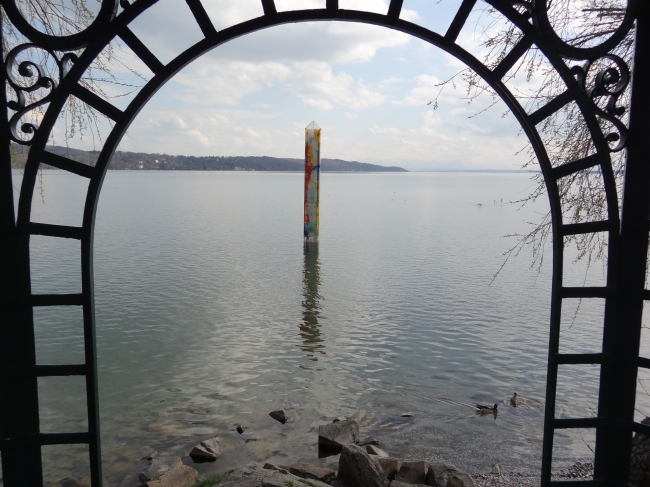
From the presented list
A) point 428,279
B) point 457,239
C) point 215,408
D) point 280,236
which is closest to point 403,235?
point 457,239

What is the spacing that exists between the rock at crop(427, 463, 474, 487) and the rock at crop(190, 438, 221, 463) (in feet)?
11.7

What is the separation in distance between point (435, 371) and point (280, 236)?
2208 centimetres

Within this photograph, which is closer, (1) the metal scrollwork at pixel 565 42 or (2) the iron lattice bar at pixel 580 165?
(1) the metal scrollwork at pixel 565 42

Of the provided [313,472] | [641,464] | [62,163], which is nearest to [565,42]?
[62,163]

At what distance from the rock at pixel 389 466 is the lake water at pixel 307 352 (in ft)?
4.21

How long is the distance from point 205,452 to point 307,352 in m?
5.55

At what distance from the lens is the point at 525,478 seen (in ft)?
26.3

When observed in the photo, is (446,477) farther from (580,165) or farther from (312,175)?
(312,175)

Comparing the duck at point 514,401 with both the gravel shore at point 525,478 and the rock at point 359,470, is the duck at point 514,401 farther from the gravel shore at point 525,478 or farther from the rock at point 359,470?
the rock at point 359,470

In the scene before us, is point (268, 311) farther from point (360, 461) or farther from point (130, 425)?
point (360, 461)

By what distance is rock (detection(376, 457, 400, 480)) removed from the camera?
25.5 feet

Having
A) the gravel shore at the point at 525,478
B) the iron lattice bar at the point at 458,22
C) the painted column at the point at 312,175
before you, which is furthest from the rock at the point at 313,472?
the painted column at the point at 312,175

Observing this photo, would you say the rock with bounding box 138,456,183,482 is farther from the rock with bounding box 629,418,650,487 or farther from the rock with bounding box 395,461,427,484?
the rock with bounding box 629,418,650,487

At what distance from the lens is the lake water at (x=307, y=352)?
9617mm
